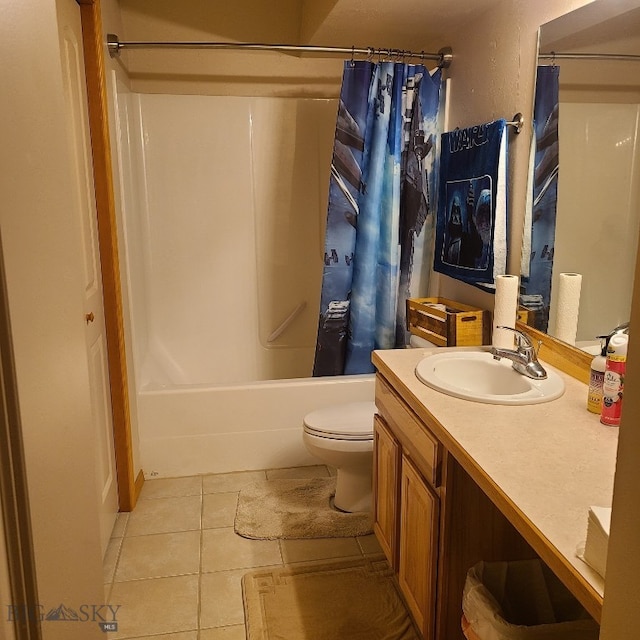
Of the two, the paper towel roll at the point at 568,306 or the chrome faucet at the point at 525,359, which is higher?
the paper towel roll at the point at 568,306

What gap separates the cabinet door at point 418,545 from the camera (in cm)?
159

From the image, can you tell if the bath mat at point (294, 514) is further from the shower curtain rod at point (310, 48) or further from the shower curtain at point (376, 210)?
the shower curtain rod at point (310, 48)

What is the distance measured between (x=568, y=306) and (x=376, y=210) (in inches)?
46.4

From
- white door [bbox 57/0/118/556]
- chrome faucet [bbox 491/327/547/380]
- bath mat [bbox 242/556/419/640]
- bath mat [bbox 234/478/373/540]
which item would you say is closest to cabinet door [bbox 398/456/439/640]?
bath mat [bbox 242/556/419/640]

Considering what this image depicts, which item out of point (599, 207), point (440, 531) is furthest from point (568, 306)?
point (440, 531)

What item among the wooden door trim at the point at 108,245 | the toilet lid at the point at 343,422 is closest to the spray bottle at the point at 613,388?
the toilet lid at the point at 343,422

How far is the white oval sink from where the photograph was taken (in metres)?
1.65

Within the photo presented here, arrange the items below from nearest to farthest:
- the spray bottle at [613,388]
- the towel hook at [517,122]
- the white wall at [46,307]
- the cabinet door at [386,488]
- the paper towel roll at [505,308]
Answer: the white wall at [46,307] → the spray bottle at [613,388] → the cabinet door at [386,488] → the paper towel roll at [505,308] → the towel hook at [517,122]

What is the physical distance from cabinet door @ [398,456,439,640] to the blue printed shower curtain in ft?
2.43

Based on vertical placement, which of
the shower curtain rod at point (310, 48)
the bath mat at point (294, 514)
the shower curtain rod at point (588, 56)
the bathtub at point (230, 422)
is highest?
the shower curtain rod at point (310, 48)

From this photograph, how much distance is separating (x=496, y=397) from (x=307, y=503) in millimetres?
1263

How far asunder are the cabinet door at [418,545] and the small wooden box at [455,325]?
75cm

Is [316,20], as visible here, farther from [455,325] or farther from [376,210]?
[455,325]

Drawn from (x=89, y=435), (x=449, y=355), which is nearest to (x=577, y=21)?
A: (x=449, y=355)
